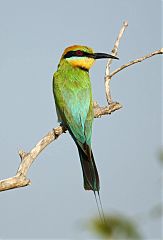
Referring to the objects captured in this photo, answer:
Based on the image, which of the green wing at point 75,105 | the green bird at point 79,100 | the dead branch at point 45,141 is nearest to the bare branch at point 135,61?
the dead branch at point 45,141

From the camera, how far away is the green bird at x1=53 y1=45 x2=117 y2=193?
2918 millimetres

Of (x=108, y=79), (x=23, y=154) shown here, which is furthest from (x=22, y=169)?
(x=108, y=79)

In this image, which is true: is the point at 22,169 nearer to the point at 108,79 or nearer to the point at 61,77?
the point at 108,79

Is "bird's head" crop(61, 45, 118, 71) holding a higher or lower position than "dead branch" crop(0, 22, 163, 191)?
higher

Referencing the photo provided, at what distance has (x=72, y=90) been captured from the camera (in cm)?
325

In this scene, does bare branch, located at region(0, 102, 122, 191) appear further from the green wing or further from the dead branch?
the green wing

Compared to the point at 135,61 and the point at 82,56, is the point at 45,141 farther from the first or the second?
the point at 82,56

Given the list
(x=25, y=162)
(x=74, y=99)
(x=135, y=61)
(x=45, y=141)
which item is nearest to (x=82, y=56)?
(x=74, y=99)

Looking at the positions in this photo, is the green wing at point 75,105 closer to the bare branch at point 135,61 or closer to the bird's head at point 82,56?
the bird's head at point 82,56

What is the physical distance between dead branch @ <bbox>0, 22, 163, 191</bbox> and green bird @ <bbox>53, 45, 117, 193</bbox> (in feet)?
0.31

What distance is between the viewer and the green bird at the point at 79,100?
2918 millimetres

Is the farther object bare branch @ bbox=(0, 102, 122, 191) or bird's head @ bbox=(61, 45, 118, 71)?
bird's head @ bbox=(61, 45, 118, 71)

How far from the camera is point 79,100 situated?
3172 millimetres

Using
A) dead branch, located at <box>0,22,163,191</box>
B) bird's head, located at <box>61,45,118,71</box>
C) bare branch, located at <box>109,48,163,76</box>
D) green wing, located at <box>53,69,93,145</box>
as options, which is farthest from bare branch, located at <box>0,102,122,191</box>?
bird's head, located at <box>61,45,118,71</box>
